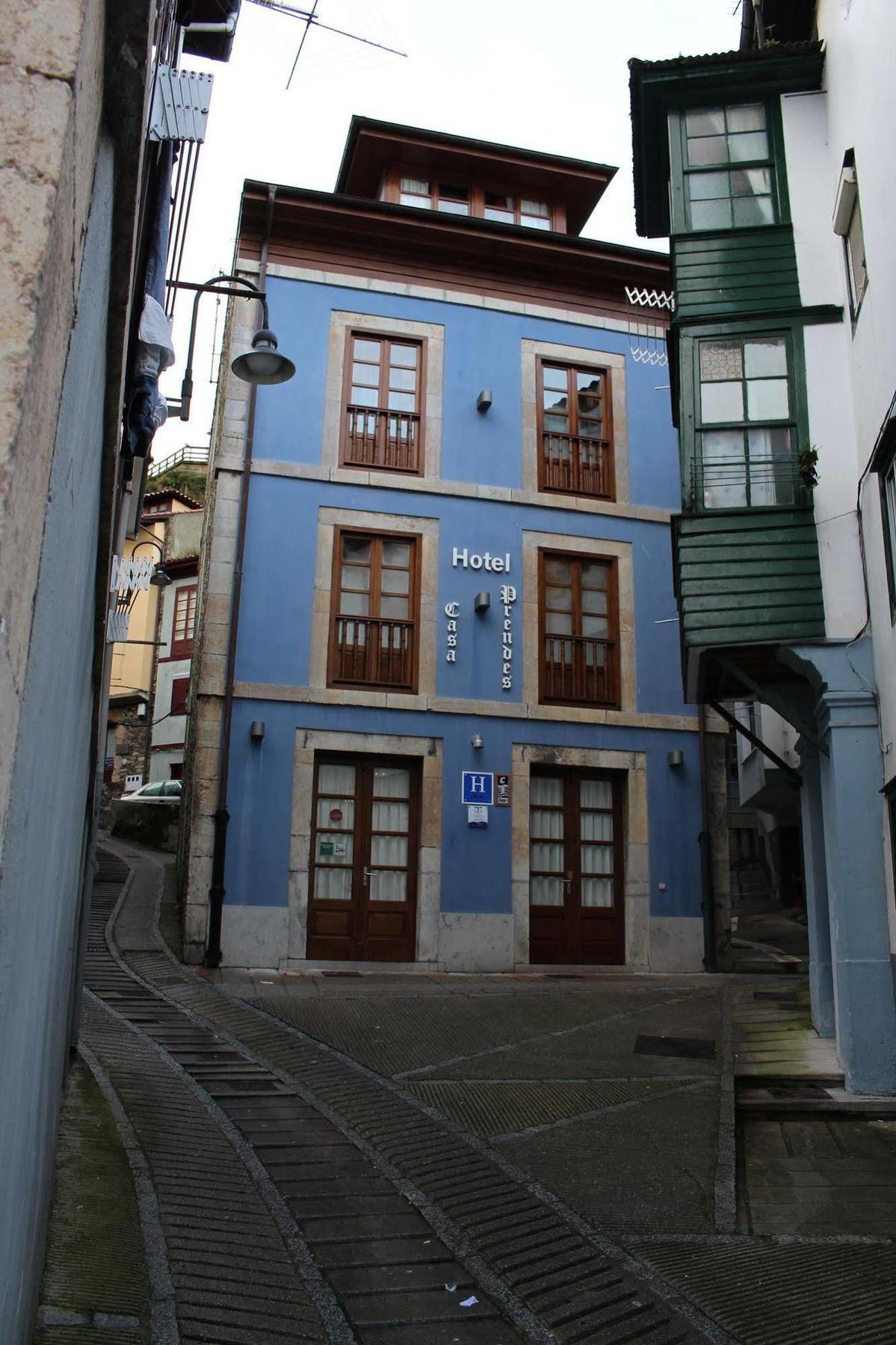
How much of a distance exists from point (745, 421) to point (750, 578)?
5.16 ft

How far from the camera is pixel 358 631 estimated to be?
14797 millimetres

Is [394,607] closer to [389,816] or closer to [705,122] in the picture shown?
[389,816]

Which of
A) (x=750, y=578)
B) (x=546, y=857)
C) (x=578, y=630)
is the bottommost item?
(x=546, y=857)

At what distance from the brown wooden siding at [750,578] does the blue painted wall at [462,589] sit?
5491mm

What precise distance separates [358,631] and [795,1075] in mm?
8414

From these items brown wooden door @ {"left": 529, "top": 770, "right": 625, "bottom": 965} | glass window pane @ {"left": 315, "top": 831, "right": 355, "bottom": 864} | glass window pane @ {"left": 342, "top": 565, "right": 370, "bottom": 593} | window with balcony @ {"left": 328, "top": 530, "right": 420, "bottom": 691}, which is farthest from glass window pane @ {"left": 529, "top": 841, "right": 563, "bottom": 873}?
glass window pane @ {"left": 342, "top": 565, "right": 370, "bottom": 593}

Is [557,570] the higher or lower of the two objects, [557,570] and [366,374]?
the lower

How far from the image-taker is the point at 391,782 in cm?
1462

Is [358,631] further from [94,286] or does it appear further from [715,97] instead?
[94,286]

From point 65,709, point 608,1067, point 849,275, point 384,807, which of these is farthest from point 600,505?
point 65,709

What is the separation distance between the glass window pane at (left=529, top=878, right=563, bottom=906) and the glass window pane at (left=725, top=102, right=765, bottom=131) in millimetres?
9140

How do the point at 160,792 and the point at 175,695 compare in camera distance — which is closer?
the point at 160,792

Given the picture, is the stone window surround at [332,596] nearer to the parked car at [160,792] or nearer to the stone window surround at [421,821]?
the stone window surround at [421,821]

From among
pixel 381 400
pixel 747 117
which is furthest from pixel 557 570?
pixel 747 117
